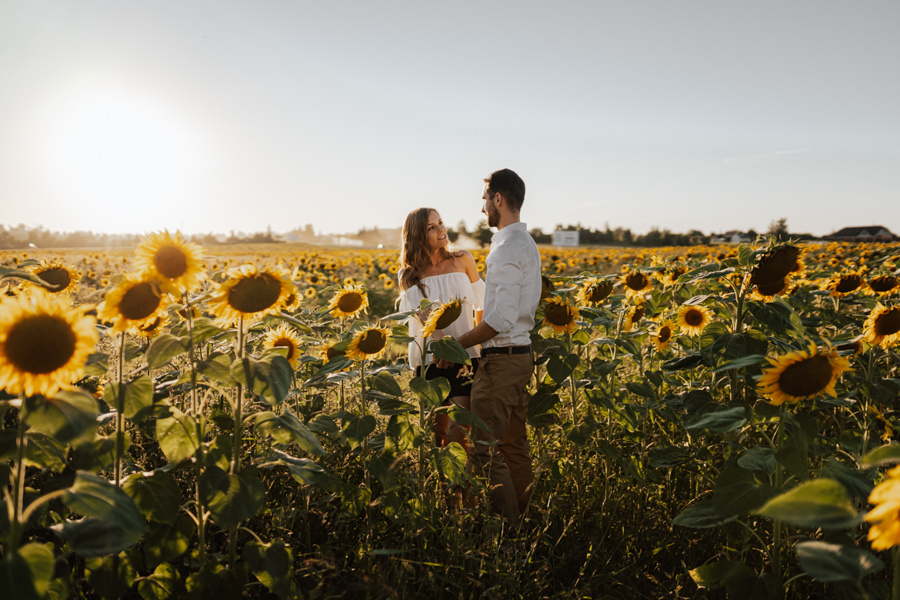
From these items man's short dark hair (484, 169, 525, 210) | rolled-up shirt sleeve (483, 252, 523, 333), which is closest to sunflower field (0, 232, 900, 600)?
rolled-up shirt sleeve (483, 252, 523, 333)

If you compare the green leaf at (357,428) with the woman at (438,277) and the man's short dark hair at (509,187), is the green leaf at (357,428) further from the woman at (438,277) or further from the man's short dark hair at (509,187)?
the man's short dark hair at (509,187)

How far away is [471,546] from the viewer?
237 cm

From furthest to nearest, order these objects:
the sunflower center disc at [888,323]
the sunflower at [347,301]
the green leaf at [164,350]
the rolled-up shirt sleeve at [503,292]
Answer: the sunflower at [347,301]
the rolled-up shirt sleeve at [503,292]
the sunflower center disc at [888,323]
the green leaf at [164,350]

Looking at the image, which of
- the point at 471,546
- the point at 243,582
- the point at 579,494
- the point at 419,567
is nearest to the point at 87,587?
the point at 243,582

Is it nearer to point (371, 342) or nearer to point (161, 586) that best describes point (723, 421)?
point (371, 342)

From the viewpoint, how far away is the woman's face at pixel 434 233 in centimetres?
364

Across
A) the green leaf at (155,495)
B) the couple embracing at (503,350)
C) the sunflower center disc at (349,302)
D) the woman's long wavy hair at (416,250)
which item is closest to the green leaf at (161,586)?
the green leaf at (155,495)

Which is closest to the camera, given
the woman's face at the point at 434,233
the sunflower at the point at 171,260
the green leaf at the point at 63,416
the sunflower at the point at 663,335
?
the green leaf at the point at 63,416

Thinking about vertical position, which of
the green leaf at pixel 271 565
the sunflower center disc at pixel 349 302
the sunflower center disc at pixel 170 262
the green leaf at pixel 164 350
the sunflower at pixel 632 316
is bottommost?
the green leaf at pixel 271 565

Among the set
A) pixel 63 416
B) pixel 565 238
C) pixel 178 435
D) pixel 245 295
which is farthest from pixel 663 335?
pixel 565 238

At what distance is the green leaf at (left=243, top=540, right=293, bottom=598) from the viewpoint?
5.38 ft

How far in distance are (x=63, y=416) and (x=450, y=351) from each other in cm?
146

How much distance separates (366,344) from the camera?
2488 mm

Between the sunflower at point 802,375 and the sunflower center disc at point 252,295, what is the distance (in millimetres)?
1645
